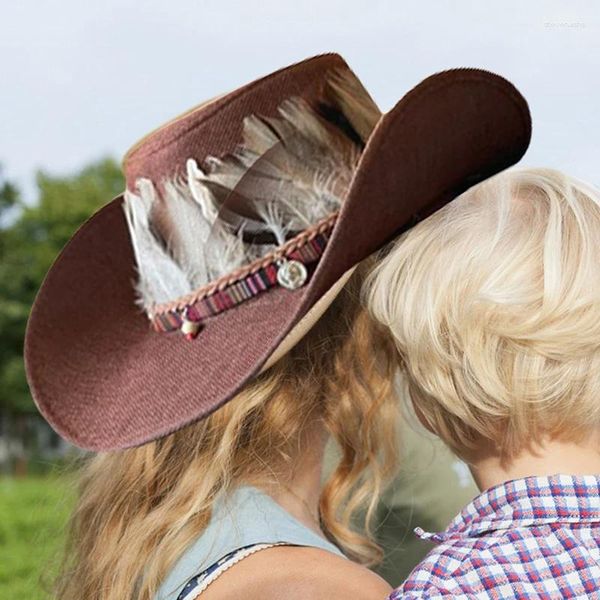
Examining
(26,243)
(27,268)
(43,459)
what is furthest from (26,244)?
(43,459)

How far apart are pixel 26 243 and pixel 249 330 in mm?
34152

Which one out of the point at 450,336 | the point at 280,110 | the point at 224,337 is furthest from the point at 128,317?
the point at 450,336

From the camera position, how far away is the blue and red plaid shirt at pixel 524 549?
149 cm

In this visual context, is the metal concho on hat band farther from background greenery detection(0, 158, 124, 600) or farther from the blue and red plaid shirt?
background greenery detection(0, 158, 124, 600)

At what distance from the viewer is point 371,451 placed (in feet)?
6.59

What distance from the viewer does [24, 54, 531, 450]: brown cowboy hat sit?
1581mm

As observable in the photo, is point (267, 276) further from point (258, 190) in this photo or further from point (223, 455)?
point (223, 455)

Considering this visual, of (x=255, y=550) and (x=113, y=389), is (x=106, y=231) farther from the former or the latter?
(x=255, y=550)

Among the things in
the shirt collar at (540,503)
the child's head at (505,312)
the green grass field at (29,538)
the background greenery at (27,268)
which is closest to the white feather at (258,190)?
the child's head at (505,312)

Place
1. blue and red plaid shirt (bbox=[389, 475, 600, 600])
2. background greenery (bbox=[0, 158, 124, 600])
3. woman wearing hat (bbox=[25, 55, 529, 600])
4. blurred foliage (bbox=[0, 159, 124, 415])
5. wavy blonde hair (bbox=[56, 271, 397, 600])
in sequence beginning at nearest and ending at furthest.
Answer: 1. blue and red plaid shirt (bbox=[389, 475, 600, 600])
2. woman wearing hat (bbox=[25, 55, 529, 600])
3. wavy blonde hair (bbox=[56, 271, 397, 600])
4. background greenery (bbox=[0, 158, 124, 600])
5. blurred foliage (bbox=[0, 159, 124, 415])

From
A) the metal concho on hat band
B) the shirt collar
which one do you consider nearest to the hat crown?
the metal concho on hat band

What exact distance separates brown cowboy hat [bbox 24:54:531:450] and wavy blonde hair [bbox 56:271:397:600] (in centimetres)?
13

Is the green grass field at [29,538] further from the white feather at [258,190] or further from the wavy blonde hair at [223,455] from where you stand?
the white feather at [258,190]

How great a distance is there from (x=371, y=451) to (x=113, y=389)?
507 millimetres
